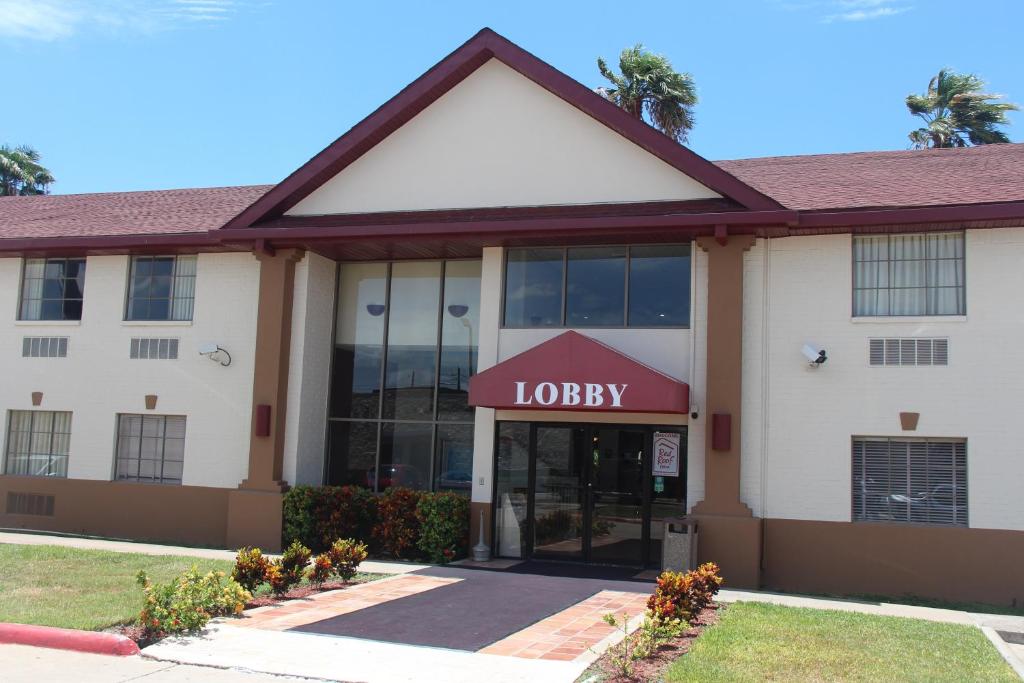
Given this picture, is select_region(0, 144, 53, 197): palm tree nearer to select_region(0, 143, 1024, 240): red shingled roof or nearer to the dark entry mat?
select_region(0, 143, 1024, 240): red shingled roof

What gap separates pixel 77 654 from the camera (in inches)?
364

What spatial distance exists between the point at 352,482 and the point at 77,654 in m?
8.09

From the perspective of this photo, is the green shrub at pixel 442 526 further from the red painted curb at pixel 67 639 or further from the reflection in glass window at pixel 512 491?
the red painted curb at pixel 67 639

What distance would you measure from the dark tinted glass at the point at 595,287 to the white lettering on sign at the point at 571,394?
159cm

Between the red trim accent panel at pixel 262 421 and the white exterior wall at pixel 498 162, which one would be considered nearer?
the white exterior wall at pixel 498 162

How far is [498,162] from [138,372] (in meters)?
7.64

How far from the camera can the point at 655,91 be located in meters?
30.9

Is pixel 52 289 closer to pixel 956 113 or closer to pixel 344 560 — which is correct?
pixel 344 560

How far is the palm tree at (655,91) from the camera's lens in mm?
30775

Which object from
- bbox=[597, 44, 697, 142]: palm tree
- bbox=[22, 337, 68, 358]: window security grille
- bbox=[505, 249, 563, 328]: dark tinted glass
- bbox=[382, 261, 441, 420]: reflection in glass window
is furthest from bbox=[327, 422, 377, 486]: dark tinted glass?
bbox=[597, 44, 697, 142]: palm tree

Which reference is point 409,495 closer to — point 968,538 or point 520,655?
point 520,655

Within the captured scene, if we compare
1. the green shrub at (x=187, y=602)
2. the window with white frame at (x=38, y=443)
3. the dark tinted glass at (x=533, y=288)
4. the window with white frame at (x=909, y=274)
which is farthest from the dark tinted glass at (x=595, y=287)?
the window with white frame at (x=38, y=443)

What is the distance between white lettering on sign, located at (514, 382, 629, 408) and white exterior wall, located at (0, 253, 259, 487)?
539 cm

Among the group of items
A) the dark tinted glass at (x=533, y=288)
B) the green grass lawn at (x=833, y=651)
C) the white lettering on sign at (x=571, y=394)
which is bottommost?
the green grass lawn at (x=833, y=651)
